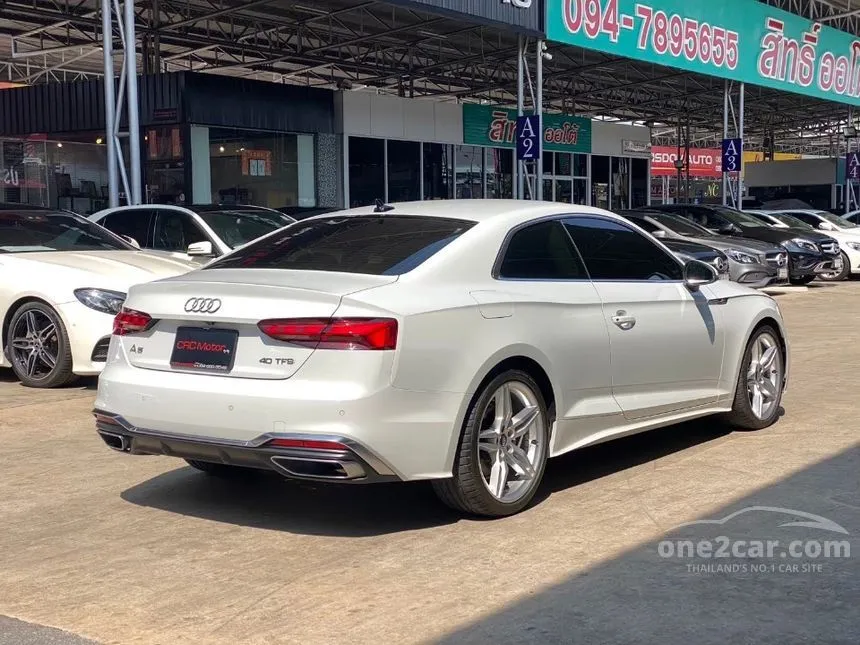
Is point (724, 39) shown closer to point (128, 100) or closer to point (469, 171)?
point (469, 171)

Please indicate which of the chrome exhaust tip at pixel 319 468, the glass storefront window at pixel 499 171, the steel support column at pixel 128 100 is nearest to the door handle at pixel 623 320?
the chrome exhaust tip at pixel 319 468

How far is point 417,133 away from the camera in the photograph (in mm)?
29594

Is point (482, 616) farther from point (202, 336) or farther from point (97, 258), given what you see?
point (97, 258)

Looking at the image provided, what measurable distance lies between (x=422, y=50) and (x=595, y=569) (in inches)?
1139

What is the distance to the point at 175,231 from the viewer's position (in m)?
12.0

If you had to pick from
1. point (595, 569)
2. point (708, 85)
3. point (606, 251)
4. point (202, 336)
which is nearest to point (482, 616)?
point (595, 569)

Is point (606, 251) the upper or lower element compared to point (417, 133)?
lower

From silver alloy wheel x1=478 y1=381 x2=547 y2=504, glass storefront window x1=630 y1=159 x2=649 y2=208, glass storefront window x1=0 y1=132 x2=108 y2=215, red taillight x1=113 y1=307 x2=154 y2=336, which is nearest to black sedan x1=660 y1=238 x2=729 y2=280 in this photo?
silver alloy wheel x1=478 y1=381 x2=547 y2=504

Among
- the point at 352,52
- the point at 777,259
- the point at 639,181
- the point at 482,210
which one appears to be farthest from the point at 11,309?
the point at 639,181

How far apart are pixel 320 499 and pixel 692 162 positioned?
62636mm

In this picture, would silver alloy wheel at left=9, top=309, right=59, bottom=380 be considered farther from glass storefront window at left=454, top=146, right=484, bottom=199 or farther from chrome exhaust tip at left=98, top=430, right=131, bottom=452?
glass storefront window at left=454, top=146, right=484, bottom=199

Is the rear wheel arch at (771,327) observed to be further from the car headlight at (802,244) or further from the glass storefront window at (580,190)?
the glass storefront window at (580,190)

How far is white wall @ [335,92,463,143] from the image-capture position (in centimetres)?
2716

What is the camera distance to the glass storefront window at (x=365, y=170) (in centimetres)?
2767
